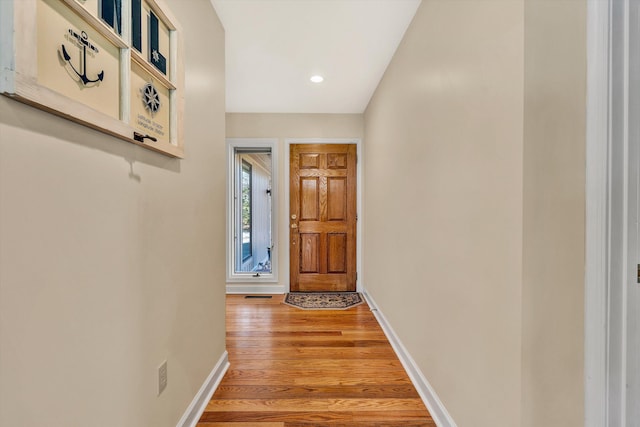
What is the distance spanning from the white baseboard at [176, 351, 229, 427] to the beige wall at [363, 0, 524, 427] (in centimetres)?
129

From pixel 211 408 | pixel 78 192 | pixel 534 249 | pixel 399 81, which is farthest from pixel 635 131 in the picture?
pixel 211 408

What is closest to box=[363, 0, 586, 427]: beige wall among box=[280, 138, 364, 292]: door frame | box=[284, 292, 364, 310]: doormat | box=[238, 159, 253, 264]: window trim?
box=[284, 292, 364, 310]: doormat

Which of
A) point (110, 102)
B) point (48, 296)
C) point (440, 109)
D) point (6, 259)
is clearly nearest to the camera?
point (6, 259)

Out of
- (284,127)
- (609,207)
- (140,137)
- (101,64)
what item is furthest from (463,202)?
(284,127)

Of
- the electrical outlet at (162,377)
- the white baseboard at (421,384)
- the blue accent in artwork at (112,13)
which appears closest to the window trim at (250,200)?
the white baseboard at (421,384)

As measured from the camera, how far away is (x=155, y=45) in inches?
48.1

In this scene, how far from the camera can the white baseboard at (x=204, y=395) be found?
5.09ft

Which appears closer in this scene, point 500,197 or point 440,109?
point 500,197

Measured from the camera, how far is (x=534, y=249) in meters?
0.95

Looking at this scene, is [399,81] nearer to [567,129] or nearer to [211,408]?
[567,129]

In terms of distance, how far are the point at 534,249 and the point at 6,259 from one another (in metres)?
1.36

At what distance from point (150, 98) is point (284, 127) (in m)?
3.02

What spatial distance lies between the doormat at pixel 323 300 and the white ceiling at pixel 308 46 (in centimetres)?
241

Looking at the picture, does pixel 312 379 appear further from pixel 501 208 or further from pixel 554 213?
pixel 554 213
